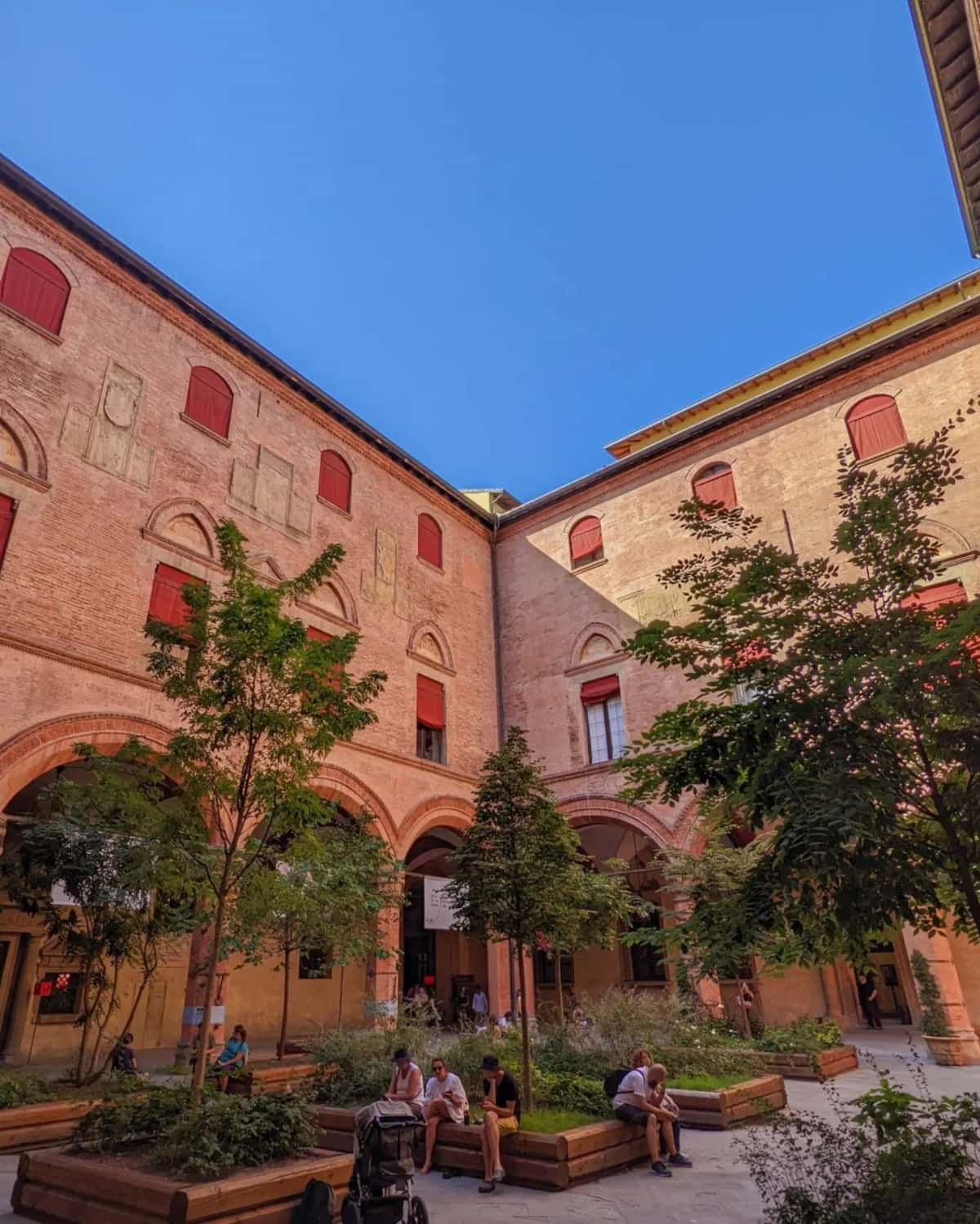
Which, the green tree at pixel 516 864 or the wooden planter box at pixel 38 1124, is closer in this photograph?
the wooden planter box at pixel 38 1124

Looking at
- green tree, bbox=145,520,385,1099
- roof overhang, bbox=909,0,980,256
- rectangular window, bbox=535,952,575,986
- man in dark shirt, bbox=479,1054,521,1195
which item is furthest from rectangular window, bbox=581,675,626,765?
roof overhang, bbox=909,0,980,256

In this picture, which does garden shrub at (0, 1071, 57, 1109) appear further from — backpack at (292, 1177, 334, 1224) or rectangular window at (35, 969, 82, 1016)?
rectangular window at (35, 969, 82, 1016)

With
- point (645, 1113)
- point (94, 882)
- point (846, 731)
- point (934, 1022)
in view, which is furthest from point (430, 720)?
point (846, 731)

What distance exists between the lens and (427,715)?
18719 millimetres

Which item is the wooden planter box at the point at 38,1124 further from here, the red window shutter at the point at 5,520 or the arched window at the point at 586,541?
the arched window at the point at 586,541

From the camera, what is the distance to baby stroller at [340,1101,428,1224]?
493 centimetres

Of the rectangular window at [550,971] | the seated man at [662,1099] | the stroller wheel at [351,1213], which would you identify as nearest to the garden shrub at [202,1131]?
the stroller wheel at [351,1213]

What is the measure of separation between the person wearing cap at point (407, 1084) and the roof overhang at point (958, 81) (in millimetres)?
9748

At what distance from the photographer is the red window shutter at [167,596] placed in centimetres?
1361

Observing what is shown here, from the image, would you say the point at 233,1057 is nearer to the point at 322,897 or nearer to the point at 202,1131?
the point at 322,897

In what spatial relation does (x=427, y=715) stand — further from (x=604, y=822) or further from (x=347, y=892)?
(x=347, y=892)

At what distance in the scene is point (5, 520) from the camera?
11883 mm

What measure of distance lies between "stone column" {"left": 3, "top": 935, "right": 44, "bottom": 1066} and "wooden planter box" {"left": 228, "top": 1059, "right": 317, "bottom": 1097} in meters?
5.85

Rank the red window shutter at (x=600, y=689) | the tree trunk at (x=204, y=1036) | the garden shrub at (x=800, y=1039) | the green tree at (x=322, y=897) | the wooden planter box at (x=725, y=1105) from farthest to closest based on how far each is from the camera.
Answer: the red window shutter at (x=600, y=689)
the garden shrub at (x=800, y=1039)
the wooden planter box at (x=725, y=1105)
the green tree at (x=322, y=897)
the tree trunk at (x=204, y=1036)
